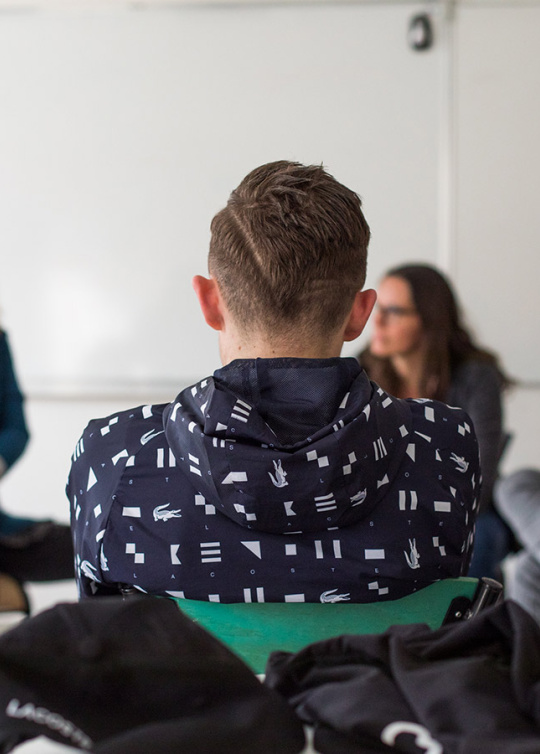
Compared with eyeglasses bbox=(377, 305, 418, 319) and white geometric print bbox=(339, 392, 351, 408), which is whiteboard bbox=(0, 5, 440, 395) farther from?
white geometric print bbox=(339, 392, 351, 408)

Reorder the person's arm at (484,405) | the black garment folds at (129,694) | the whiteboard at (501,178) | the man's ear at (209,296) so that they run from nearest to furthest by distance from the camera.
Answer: the black garment folds at (129,694) → the man's ear at (209,296) → the person's arm at (484,405) → the whiteboard at (501,178)

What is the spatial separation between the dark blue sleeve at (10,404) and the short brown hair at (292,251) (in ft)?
4.75

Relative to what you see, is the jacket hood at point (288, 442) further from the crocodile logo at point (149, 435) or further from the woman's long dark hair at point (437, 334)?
the woman's long dark hair at point (437, 334)

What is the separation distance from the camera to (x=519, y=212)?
2977mm

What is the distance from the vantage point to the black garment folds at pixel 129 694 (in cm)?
48

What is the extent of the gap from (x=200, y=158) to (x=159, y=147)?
173 millimetres

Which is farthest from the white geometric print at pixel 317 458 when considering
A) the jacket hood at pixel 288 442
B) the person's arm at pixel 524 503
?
the person's arm at pixel 524 503

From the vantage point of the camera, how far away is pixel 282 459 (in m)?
0.85

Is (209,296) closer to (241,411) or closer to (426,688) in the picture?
(241,411)

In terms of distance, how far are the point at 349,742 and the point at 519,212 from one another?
276 cm

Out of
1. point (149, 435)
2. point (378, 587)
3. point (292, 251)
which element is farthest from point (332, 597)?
point (292, 251)

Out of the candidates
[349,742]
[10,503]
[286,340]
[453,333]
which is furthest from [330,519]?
[10,503]

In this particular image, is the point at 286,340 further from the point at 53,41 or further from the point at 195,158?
the point at 53,41

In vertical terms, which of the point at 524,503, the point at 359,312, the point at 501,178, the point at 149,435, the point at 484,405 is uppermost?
the point at 501,178
